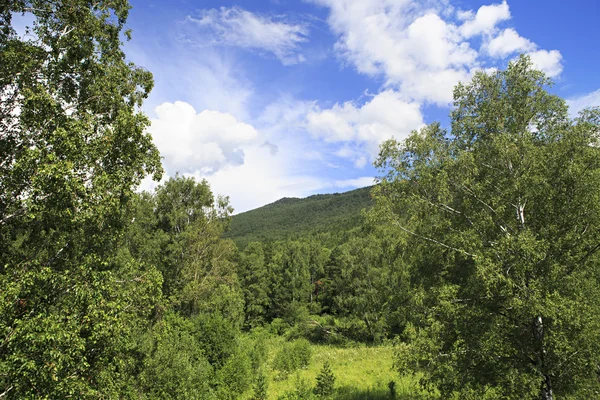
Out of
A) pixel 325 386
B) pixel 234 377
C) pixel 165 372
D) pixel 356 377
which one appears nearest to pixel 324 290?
pixel 356 377

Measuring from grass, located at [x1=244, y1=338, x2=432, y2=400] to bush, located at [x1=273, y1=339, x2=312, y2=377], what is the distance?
0.61 meters

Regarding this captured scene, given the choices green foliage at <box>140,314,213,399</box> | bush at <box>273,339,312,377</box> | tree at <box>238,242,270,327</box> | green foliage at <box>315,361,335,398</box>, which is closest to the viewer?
green foliage at <box>140,314,213,399</box>

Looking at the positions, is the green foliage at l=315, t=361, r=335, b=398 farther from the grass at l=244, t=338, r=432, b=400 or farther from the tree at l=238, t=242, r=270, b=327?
the tree at l=238, t=242, r=270, b=327

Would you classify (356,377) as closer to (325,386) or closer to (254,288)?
(325,386)

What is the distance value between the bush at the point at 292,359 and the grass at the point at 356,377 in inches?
23.8

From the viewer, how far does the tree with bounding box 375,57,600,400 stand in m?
10.3

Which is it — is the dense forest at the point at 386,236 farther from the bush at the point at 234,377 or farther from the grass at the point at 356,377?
the grass at the point at 356,377

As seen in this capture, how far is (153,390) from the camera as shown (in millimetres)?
13250

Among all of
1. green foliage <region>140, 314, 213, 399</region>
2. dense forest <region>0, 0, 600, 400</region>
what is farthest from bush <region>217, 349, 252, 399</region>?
green foliage <region>140, 314, 213, 399</region>

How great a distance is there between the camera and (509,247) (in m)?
10.8

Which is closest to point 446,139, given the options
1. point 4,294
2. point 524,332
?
point 524,332

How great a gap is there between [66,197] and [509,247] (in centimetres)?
1324

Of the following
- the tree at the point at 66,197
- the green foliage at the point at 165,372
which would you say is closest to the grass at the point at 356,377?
the green foliage at the point at 165,372

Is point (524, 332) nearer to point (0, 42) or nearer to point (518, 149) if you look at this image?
point (518, 149)
